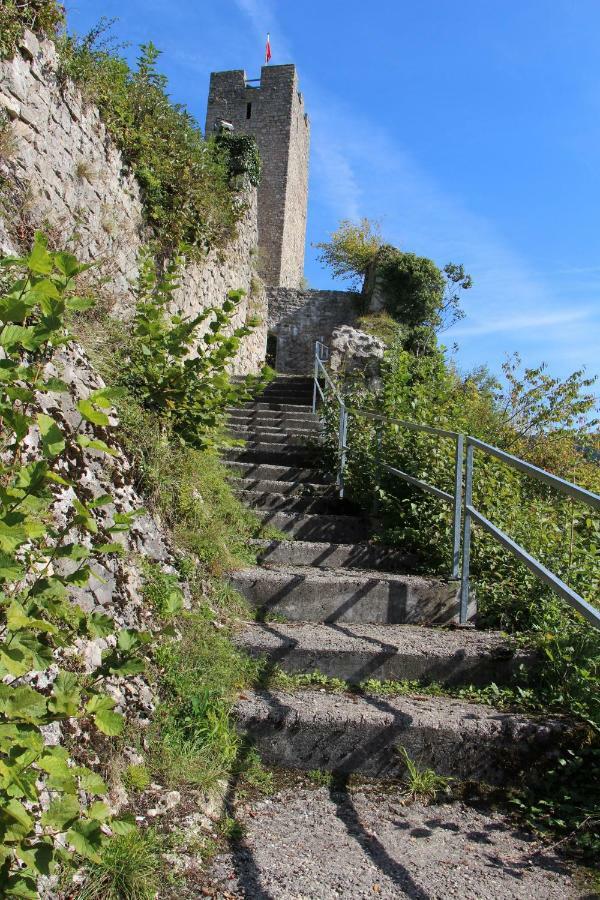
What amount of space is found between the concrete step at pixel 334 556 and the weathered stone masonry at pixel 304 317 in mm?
11750

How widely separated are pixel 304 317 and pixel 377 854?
1514cm

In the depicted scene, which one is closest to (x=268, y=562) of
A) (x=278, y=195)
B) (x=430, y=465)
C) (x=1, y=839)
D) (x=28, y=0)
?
(x=430, y=465)

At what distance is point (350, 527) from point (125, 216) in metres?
3.26

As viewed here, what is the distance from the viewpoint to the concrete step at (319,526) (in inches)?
181

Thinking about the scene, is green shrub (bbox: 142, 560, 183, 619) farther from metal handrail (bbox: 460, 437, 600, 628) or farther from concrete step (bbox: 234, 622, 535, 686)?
metal handrail (bbox: 460, 437, 600, 628)

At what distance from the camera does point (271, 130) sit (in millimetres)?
21016

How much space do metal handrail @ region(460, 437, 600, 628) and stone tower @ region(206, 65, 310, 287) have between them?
721 inches

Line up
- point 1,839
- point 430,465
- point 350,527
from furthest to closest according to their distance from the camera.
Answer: point 350,527 < point 430,465 < point 1,839

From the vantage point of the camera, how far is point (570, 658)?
8.84 feet

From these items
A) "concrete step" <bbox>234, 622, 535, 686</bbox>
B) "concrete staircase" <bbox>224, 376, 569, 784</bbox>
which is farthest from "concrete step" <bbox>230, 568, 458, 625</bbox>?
"concrete step" <bbox>234, 622, 535, 686</bbox>

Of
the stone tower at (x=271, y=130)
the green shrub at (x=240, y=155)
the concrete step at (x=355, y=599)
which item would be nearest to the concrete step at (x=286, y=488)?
the concrete step at (x=355, y=599)

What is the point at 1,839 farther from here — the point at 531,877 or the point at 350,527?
the point at 350,527

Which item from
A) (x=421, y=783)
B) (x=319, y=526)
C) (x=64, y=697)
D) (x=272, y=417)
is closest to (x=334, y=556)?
(x=319, y=526)

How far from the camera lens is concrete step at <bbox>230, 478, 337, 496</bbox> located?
5262 millimetres
